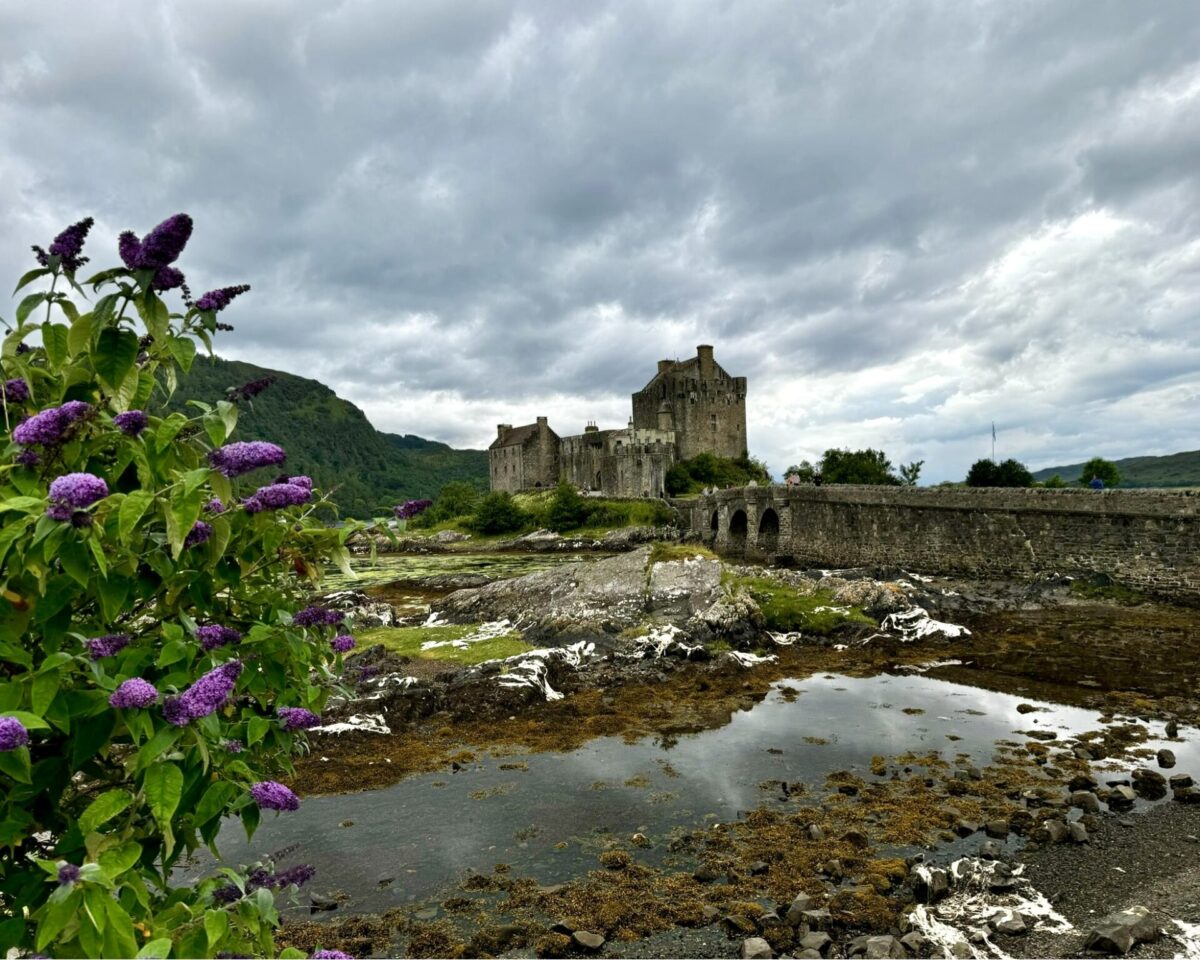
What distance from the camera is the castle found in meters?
90.3

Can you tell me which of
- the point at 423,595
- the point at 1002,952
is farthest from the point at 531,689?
the point at 423,595

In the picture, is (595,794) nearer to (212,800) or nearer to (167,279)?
(212,800)

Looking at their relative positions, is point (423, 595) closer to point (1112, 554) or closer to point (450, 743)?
point (450, 743)

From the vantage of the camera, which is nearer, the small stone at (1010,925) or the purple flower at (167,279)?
the purple flower at (167,279)

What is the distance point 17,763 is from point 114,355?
4.92 feet

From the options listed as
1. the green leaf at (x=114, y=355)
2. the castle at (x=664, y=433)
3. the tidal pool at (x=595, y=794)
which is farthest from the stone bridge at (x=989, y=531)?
the green leaf at (x=114, y=355)

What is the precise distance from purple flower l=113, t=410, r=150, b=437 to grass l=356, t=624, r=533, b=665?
718 inches

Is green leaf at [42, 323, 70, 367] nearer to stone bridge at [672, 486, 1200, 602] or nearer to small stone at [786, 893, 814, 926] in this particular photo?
small stone at [786, 893, 814, 926]

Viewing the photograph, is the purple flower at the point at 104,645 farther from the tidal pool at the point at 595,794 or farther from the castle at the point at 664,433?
the castle at the point at 664,433

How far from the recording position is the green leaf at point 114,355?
110 inches

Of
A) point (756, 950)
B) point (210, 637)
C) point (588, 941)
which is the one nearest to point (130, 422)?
point (210, 637)

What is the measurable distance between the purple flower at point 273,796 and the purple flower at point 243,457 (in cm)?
139

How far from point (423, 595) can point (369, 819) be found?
100 feet

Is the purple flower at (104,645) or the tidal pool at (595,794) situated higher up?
the purple flower at (104,645)
